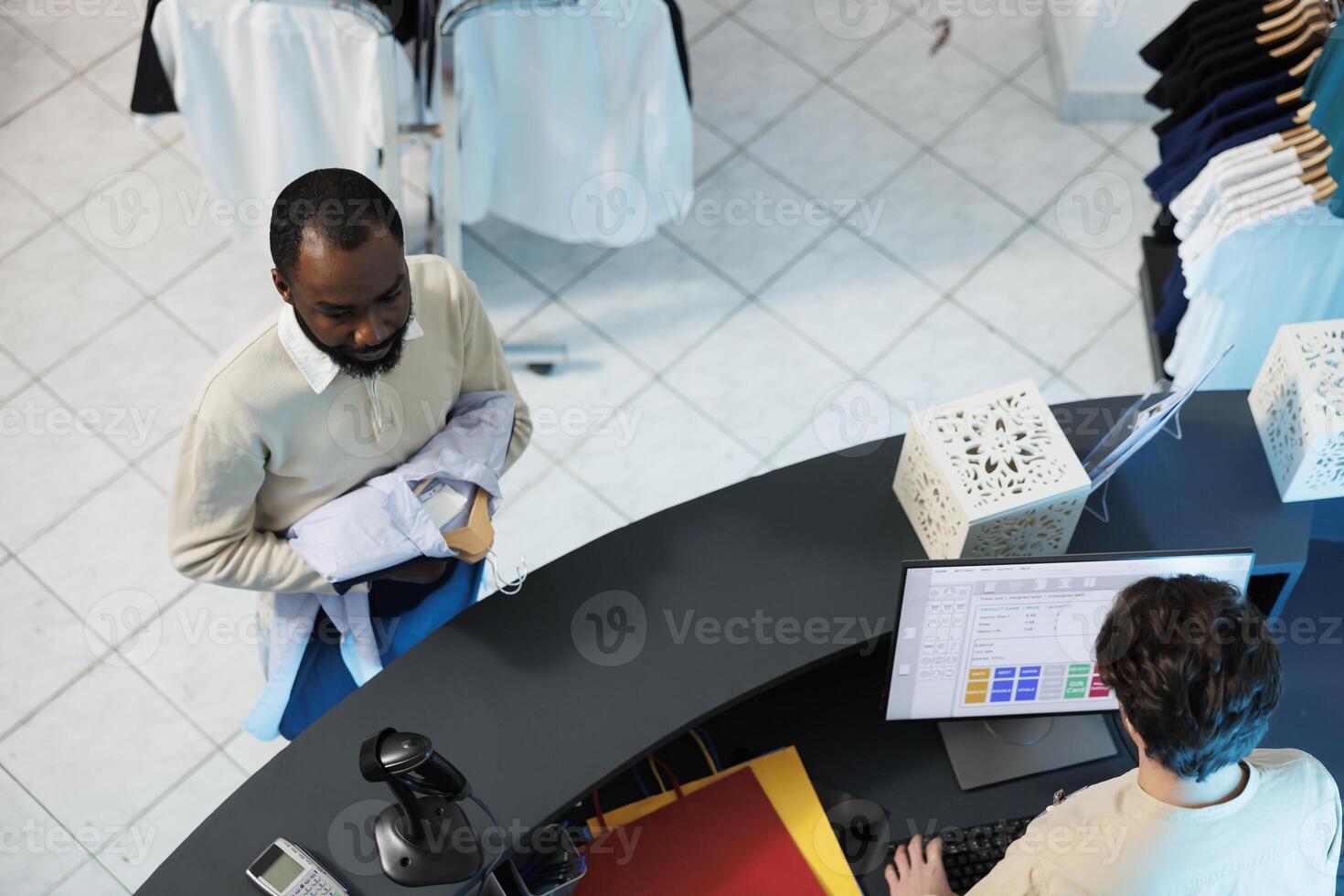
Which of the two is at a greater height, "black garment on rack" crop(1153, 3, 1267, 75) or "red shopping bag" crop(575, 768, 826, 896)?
"black garment on rack" crop(1153, 3, 1267, 75)

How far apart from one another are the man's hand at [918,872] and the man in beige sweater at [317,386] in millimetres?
995

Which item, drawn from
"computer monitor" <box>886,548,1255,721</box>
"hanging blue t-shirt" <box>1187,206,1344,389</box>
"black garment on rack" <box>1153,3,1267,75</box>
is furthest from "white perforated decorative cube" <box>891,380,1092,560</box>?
"black garment on rack" <box>1153,3,1267,75</box>

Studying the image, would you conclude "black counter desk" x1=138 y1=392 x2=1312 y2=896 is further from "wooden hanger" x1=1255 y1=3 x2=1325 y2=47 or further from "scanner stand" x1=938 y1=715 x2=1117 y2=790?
"wooden hanger" x1=1255 y1=3 x2=1325 y2=47

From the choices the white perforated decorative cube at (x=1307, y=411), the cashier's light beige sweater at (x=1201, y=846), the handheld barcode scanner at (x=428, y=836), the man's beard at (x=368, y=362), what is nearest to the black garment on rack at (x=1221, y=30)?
the white perforated decorative cube at (x=1307, y=411)

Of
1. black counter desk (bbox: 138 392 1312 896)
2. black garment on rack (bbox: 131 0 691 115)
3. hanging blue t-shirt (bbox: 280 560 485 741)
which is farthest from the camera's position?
black garment on rack (bbox: 131 0 691 115)

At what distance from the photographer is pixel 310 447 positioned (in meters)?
2.40

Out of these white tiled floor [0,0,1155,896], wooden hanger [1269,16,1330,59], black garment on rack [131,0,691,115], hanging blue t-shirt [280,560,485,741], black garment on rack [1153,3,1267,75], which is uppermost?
wooden hanger [1269,16,1330,59]

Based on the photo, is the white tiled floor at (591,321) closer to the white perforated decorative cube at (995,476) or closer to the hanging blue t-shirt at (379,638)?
the hanging blue t-shirt at (379,638)

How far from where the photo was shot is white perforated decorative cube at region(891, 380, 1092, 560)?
7.62 ft

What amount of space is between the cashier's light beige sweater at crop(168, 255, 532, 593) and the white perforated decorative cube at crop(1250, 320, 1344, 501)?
152 centimetres

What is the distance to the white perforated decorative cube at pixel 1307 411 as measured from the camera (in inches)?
98.8

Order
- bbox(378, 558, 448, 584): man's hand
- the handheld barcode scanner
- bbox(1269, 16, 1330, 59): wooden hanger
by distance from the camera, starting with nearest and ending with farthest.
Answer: the handheld barcode scanner < bbox(378, 558, 448, 584): man's hand < bbox(1269, 16, 1330, 59): wooden hanger

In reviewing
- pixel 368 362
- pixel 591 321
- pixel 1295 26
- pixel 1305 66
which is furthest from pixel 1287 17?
pixel 368 362

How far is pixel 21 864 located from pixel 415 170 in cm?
238
